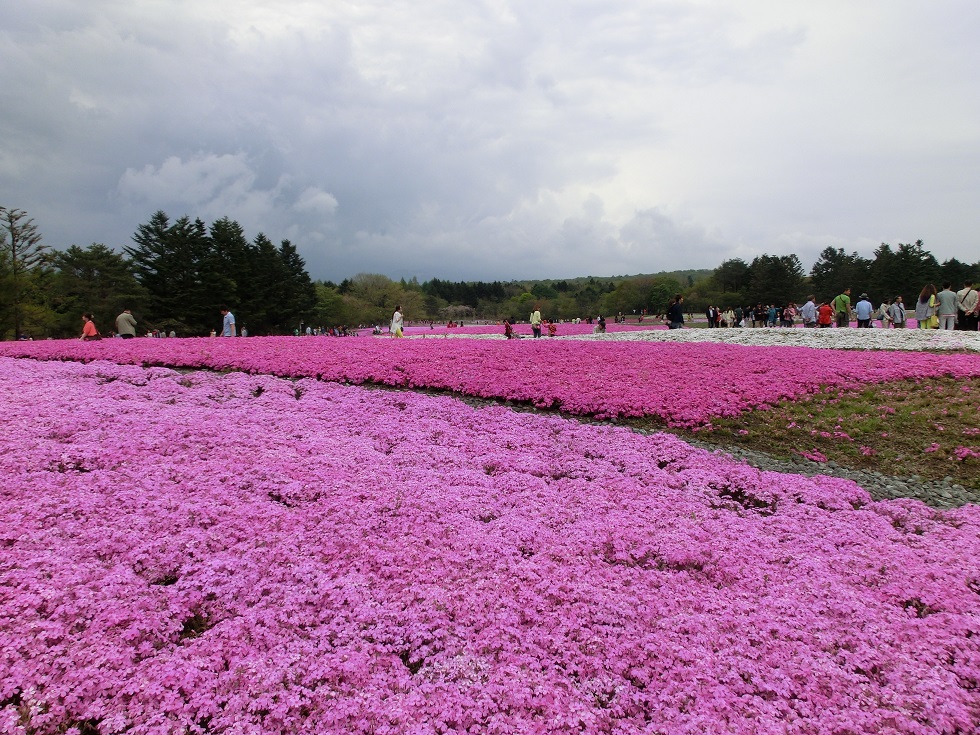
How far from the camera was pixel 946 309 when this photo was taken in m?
23.2

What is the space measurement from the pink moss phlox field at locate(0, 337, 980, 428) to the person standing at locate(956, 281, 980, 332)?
959 cm

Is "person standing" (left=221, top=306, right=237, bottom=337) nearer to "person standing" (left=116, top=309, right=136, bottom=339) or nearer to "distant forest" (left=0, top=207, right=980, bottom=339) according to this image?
"person standing" (left=116, top=309, right=136, bottom=339)

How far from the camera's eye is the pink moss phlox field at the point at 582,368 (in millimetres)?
11938

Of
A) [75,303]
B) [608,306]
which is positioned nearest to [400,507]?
[75,303]

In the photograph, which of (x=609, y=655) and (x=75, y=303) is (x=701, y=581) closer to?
(x=609, y=655)

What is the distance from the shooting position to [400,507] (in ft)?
22.6

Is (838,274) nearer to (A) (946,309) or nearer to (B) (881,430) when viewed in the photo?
(A) (946,309)

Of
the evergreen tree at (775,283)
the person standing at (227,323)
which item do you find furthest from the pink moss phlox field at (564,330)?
the evergreen tree at (775,283)

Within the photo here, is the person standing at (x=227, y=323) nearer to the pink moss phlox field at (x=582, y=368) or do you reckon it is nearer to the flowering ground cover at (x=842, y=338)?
the pink moss phlox field at (x=582, y=368)

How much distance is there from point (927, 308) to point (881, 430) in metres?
18.8

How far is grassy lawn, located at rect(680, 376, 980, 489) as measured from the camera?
8.99 m

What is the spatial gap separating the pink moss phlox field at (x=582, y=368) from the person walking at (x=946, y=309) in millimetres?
9517

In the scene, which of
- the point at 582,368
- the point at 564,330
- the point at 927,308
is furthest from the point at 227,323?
the point at 564,330

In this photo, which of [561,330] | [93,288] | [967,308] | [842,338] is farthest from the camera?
[93,288]
